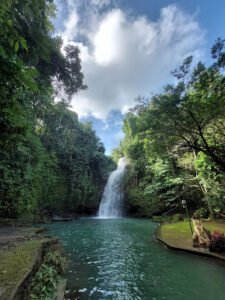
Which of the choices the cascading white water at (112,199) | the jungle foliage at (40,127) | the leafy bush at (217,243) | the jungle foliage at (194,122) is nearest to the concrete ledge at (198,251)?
the leafy bush at (217,243)

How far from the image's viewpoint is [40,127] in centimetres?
1972

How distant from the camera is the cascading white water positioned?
2356 cm

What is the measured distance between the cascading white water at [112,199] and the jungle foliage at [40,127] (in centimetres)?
111

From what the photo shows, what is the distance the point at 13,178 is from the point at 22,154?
1587mm

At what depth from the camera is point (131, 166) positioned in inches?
1005

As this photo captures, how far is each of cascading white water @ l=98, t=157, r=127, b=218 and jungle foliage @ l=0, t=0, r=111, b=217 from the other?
1106mm

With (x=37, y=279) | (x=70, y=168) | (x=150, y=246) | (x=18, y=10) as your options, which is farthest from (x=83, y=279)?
(x=70, y=168)

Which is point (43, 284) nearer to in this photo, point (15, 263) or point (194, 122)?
point (15, 263)

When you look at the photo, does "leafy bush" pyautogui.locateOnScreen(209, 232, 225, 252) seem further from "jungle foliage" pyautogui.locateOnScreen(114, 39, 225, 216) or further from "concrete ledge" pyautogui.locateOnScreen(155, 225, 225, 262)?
"jungle foliage" pyautogui.locateOnScreen(114, 39, 225, 216)

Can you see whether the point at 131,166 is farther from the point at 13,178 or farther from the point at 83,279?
the point at 83,279

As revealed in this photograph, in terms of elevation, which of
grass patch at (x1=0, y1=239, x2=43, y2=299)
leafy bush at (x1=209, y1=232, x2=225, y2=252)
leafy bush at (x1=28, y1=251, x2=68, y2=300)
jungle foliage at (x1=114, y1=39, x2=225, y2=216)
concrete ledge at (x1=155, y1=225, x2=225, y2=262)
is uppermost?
jungle foliage at (x1=114, y1=39, x2=225, y2=216)

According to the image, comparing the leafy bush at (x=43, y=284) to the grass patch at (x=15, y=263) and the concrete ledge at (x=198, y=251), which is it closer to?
the grass patch at (x=15, y=263)

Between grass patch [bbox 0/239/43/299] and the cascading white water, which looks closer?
grass patch [bbox 0/239/43/299]

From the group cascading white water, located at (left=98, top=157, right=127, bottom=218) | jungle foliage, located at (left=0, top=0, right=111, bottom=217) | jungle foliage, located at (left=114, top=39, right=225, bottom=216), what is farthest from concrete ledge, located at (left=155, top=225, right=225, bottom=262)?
cascading white water, located at (left=98, top=157, right=127, bottom=218)
